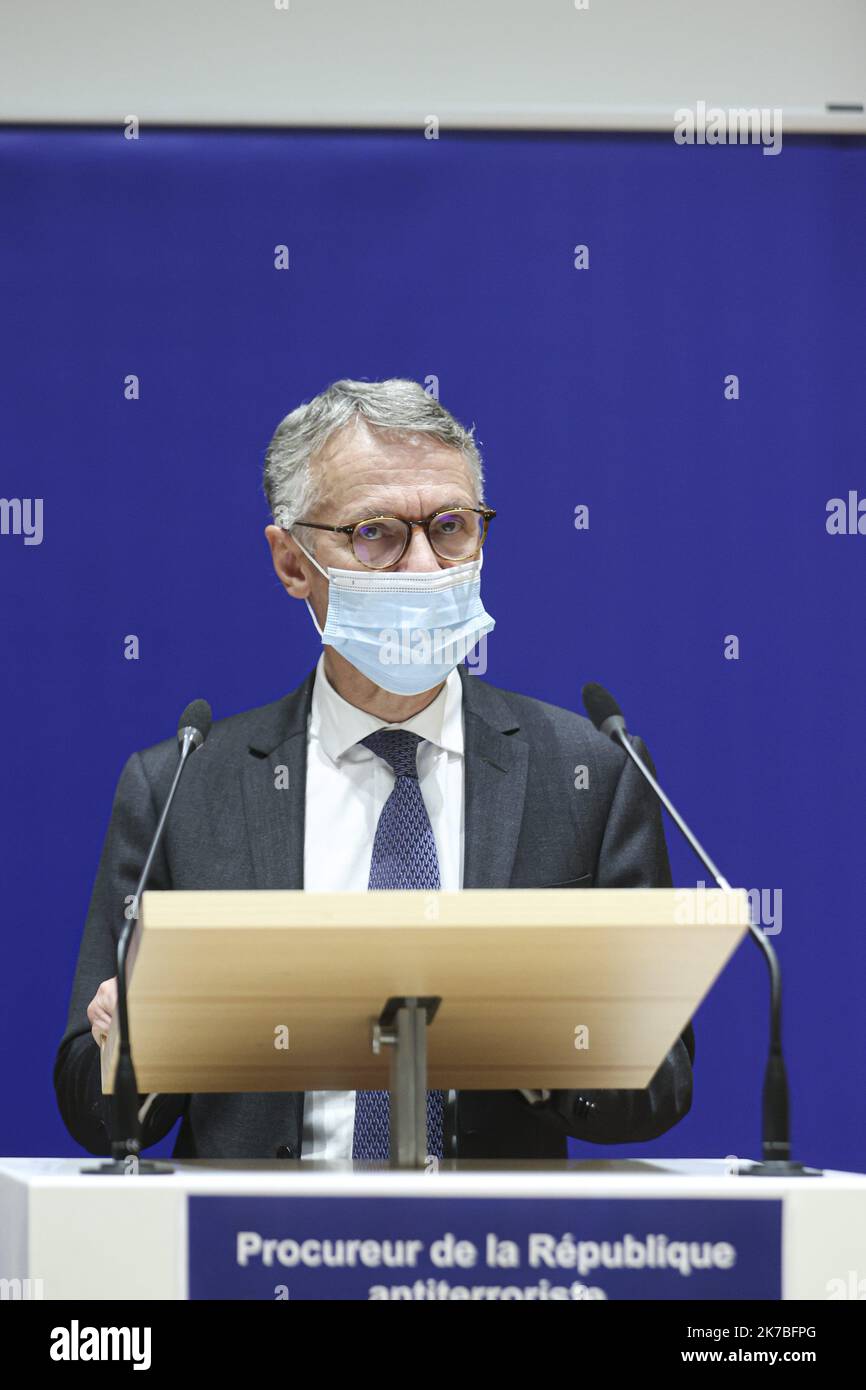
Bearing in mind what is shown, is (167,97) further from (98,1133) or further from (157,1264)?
(157,1264)

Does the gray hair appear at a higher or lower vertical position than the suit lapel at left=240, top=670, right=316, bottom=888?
higher

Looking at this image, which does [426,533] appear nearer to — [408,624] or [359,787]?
[408,624]

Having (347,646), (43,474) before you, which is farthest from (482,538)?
(43,474)

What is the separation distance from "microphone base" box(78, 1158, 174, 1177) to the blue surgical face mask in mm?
982

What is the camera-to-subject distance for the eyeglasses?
8.20 feet

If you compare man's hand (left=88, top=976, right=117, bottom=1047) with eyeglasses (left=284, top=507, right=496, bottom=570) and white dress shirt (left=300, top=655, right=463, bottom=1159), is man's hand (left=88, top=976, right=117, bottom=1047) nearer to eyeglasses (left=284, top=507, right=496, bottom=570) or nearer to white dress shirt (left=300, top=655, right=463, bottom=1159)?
white dress shirt (left=300, top=655, right=463, bottom=1159)

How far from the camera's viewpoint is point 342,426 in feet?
8.57

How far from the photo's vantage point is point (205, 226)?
346cm

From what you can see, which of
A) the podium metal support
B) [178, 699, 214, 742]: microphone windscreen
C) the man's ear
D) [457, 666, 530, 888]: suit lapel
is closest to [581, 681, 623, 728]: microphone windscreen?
[457, 666, 530, 888]: suit lapel

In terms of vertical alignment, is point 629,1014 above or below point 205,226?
below

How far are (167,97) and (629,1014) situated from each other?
2452mm

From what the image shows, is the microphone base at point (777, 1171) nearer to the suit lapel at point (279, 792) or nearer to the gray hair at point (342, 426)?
the suit lapel at point (279, 792)

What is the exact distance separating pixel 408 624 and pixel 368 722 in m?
0.17
